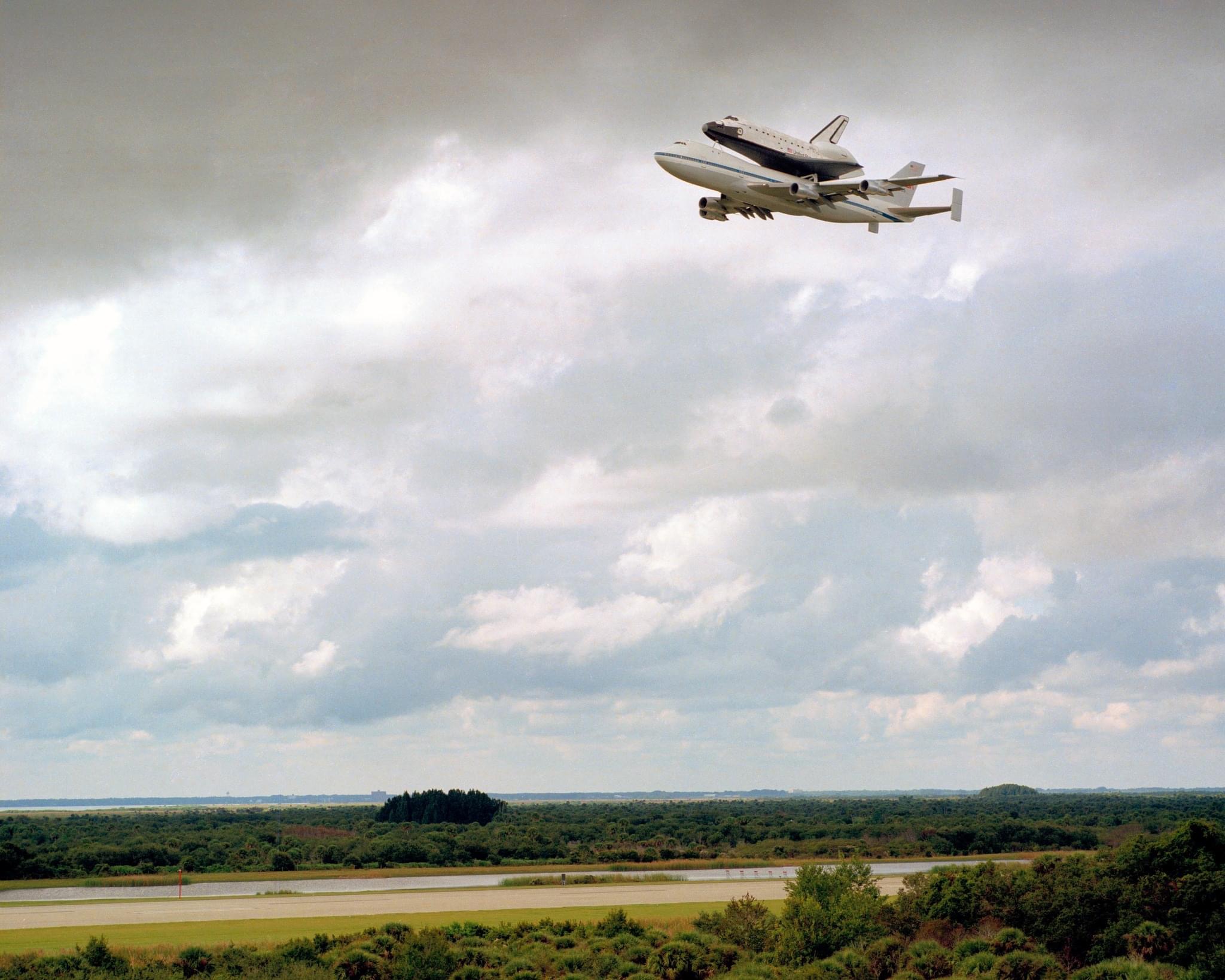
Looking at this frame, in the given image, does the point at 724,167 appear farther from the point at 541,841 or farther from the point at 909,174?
the point at 541,841

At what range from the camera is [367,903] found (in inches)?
2285

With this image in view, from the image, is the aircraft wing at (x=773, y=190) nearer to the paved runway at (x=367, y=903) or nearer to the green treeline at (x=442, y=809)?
the paved runway at (x=367, y=903)

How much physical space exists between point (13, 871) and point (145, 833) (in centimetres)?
4184

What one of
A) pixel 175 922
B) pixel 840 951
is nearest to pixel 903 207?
pixel 840 951

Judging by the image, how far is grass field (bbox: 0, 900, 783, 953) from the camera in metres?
43.7

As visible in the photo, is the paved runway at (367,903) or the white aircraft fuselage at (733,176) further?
the paved runway at (367,903)

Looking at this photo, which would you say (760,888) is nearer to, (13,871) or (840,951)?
(840,951)

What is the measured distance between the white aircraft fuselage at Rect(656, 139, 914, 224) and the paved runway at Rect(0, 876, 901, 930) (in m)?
35.6

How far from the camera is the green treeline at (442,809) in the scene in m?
141

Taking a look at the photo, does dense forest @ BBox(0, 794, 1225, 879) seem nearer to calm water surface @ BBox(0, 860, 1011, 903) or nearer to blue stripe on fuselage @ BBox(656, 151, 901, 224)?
calm water surface @ BBox(0, 860, 1011, 903)

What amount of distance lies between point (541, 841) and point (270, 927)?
61.6m

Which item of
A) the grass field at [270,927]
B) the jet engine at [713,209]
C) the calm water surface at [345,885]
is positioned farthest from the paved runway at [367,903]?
the jet engine at [713,209]

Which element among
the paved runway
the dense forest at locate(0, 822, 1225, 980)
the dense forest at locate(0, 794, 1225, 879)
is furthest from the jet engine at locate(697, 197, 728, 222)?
the dense forest at locate(0, 794, 1225, 879)

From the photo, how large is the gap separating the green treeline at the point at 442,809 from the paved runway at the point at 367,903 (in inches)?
2975
